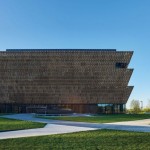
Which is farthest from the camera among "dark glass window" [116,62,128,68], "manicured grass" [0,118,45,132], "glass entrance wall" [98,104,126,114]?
"glass entrance wall" [98,104,126,114]

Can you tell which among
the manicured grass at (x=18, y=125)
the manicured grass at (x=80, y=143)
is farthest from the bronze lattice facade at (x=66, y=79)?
the manicured grass at (x=80, y=143)

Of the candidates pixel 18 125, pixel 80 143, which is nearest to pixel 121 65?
pixel 18 125

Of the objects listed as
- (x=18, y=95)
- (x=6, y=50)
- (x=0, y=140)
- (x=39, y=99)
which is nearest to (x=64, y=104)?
(x=39, y=99)

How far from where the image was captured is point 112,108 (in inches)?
3014

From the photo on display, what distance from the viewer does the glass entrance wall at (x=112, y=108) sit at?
76062 mm

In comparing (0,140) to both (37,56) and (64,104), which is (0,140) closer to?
(37,56)

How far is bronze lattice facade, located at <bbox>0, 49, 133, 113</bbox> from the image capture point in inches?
2785

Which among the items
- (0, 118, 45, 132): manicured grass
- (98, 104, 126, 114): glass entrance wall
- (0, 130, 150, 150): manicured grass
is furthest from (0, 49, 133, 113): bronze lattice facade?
(0, 130, 150, 150): manicured grass

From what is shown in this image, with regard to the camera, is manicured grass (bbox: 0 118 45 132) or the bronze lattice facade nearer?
manicured grass (bbox: 0 118 45 132)

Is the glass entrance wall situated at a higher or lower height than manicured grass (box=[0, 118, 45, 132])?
higher

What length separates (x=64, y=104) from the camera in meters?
76.8

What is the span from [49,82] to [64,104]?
6.86 metres

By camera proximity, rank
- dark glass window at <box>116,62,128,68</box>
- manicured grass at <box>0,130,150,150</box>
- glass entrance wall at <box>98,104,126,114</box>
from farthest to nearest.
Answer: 1. glass entrance wall at <box>98,104,126,114</box>
2. dark glass window at <box>116,62,128,68</box>
3. manicured grass at <box>0,130,150,150</box>

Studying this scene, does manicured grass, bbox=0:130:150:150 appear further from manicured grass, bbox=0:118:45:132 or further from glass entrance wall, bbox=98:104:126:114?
glass entrance wall, bbox=98:104:126:114
